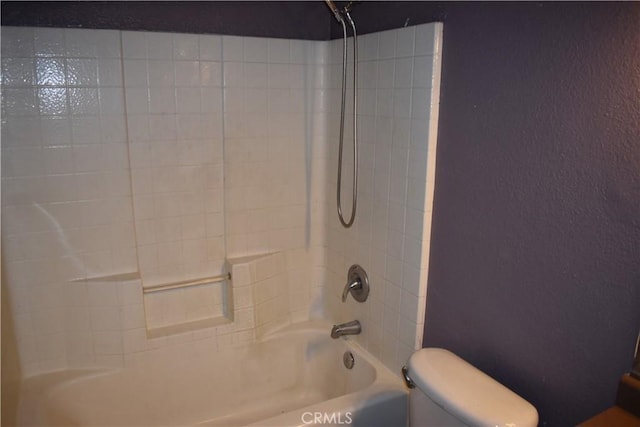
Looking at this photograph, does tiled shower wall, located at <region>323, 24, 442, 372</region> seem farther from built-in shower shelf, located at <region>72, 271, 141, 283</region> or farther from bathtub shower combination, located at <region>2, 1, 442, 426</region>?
built-in shower shelf, located at <region>72, 271, 141, 283</region>

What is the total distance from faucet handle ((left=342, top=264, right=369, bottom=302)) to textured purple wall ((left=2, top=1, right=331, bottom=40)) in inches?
41.1

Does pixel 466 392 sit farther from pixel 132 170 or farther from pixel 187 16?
pixel 187 16

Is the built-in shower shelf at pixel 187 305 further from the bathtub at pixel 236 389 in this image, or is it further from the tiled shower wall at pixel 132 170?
the bathtub at pixel 236 389

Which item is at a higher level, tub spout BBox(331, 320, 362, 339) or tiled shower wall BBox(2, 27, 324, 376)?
tiled shower wall BBox(2, 27, 324, 376)

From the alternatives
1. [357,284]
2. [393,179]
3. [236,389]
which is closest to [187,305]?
[236,389]

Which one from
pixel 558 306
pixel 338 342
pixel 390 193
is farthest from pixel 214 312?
pixel 558 306

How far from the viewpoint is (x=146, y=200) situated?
79.8 inches

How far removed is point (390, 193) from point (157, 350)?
1181mm

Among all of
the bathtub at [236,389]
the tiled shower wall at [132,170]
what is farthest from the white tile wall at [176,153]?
the bathtub at [236,389]

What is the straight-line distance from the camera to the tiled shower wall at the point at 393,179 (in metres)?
1.64

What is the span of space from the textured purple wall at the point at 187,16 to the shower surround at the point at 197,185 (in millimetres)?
42

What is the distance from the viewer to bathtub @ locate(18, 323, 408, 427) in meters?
1.78

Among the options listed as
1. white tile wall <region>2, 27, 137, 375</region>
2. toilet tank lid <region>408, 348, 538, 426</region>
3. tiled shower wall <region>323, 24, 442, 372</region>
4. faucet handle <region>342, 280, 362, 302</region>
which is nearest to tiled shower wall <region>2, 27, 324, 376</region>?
white tile wall <region>2, 27, 137, 375</region>

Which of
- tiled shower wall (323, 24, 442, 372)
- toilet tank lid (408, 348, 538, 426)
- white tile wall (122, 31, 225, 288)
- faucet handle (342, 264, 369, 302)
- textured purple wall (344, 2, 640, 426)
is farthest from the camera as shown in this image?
faucet handle (342, 264, 369, 302)
